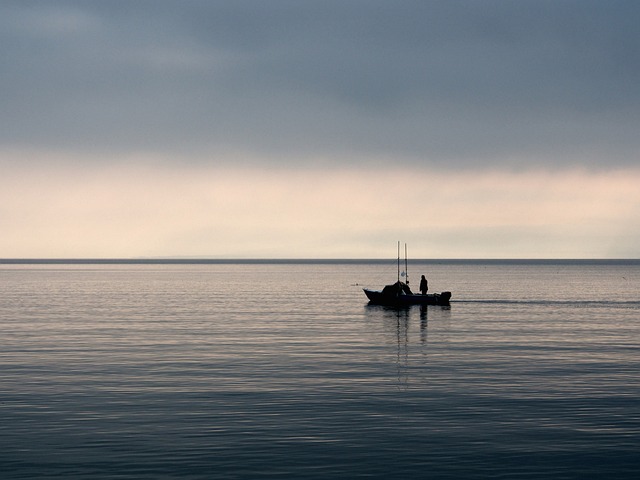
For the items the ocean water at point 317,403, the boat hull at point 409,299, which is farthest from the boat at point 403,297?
the ocean water at point 317,403

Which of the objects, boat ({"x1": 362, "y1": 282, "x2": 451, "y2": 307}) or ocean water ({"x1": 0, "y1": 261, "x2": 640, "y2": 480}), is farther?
boat ({"x1": 362, "y1": 282, "x2": 451, "y2": 307})

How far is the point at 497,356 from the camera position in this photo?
137 ft

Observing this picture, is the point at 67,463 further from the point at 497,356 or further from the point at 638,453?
the point at 497,356

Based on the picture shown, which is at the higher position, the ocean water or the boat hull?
the boat hull

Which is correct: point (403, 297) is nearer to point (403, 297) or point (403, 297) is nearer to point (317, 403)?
point (403, 297)

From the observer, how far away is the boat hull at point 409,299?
86.8m

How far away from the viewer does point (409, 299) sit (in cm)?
8856

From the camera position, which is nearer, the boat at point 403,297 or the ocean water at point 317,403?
the ocean water at point 317,403

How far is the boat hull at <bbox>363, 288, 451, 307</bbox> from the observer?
86.8m

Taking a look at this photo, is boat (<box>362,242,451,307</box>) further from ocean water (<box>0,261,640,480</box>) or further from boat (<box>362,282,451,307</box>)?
ocean water (<box>0,261,640,480</box>)

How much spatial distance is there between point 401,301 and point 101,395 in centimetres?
6150

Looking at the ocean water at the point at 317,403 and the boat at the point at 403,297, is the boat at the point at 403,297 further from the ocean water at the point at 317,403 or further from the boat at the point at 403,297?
the ocean water at the point at 317,403

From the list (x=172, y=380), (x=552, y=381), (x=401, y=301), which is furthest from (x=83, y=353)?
(x=401, y=301)

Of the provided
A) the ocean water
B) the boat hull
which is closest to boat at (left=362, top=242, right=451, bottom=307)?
the boat hull
